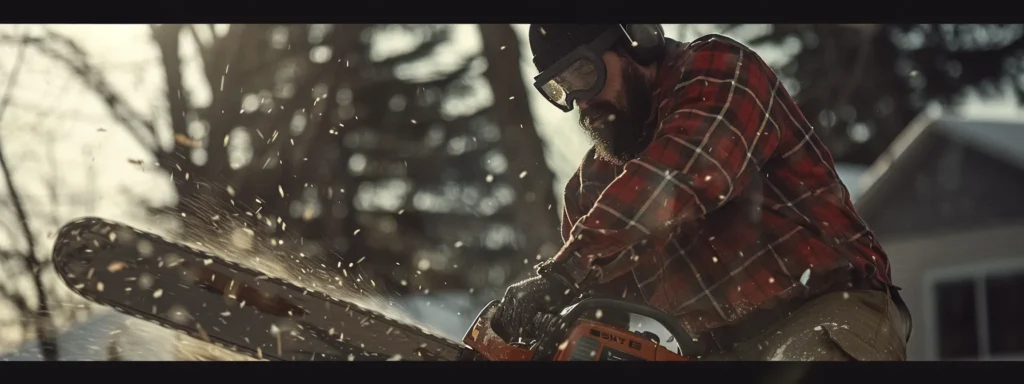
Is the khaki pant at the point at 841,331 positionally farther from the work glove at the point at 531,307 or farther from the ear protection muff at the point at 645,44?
the ear protection muff at the point at 645,44

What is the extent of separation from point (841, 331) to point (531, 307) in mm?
817

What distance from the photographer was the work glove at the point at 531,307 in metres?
2.36

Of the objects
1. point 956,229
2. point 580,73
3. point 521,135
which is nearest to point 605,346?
point 580,73

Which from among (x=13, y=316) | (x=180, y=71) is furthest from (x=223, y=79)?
(x=13, y=316)

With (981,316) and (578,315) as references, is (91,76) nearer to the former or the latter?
(578,315)

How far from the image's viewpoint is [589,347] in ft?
7.69

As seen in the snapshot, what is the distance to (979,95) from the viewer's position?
1135 centimetres

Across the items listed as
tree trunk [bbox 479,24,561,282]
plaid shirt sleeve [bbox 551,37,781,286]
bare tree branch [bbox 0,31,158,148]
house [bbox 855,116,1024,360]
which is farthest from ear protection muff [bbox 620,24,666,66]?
house [bbox 855,116,1024,360]

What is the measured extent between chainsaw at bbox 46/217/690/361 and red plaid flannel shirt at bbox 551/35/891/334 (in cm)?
22

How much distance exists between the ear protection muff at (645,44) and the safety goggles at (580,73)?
0.06 meters

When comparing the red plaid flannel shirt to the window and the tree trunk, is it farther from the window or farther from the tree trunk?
the window

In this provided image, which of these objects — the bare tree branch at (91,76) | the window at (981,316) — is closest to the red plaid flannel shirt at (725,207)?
the bare tree branch at (91,76)

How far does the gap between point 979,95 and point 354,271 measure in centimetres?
756

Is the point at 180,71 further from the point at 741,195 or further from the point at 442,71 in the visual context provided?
the point at 741,195
